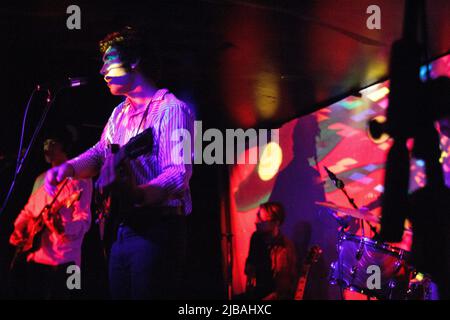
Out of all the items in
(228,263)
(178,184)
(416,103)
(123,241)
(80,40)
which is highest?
(80,40)

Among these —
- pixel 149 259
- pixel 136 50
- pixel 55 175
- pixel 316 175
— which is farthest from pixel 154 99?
pixel 316 175

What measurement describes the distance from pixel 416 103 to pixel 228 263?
21.3 ft

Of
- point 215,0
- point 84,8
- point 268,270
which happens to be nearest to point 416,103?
point 215,0

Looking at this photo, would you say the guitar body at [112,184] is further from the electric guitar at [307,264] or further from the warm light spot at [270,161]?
the warm light spot at [270,161]

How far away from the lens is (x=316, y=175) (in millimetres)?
6531

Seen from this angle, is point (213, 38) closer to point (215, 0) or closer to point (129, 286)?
point (215, 0)

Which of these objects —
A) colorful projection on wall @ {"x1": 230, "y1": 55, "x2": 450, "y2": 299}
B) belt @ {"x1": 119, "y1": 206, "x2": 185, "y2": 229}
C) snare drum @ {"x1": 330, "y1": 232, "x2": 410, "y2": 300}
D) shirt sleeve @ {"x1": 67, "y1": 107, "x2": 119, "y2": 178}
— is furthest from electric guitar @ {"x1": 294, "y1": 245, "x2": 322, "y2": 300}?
belt @ {"x1": 119, "y1": 206, "x2": 185, "y2": 229}

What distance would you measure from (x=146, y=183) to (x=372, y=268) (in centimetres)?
278

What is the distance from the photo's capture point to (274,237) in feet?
21.7

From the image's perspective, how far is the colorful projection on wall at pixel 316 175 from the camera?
229 inches

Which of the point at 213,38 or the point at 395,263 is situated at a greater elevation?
A: the point at 213,38

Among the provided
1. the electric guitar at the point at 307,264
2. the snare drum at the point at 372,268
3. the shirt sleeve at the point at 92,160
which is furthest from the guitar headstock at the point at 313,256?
the shirt sleeve at the point at 92,160

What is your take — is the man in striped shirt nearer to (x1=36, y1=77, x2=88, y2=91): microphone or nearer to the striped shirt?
the striped shirt

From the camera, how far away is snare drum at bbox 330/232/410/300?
164 inches
